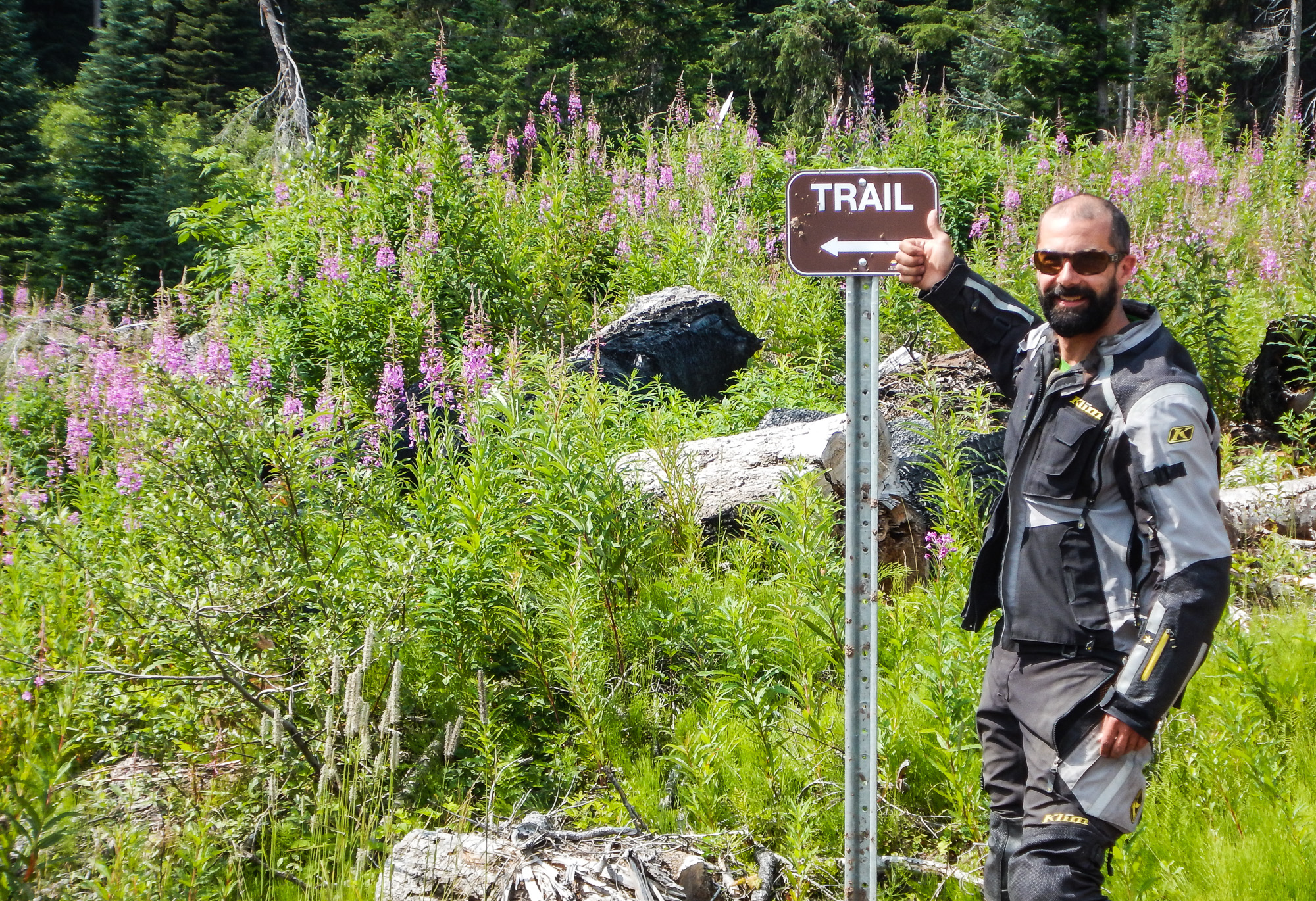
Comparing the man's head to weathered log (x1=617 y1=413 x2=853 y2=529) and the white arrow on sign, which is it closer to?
the white arrow on sign

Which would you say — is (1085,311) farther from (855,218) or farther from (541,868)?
(541,868)

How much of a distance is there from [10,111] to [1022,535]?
20.9 m

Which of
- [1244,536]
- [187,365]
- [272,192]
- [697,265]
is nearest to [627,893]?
[187,365]

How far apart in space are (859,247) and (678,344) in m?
4.81

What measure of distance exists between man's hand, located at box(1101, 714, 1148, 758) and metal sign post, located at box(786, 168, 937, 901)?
0.56 meters

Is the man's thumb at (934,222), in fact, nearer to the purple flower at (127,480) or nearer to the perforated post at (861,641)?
the perforated post at (861,641)

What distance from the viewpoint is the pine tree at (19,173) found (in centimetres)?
1705

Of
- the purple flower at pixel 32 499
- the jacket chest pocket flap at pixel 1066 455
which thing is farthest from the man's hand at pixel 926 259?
the purple flower at pixel 32 499

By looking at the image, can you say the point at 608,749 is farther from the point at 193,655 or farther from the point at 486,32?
the point at 486,32

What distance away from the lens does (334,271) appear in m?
7.52

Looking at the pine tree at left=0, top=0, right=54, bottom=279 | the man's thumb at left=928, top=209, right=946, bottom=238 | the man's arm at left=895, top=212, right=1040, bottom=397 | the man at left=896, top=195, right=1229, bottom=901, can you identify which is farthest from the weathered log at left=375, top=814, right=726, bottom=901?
the pine tree at left=0, top=0, right=54, bottom=279

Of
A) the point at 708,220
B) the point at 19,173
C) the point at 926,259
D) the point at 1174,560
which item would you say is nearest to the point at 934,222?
the point at 926,259

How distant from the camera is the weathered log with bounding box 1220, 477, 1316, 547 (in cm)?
526

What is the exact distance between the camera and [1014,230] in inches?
337
